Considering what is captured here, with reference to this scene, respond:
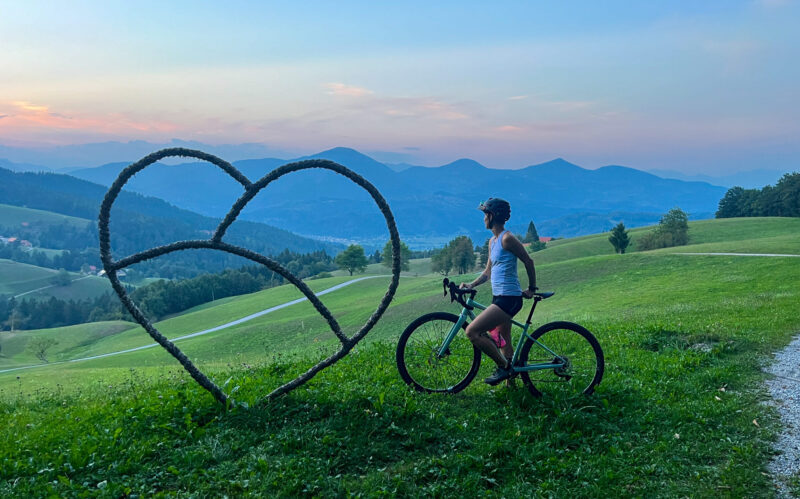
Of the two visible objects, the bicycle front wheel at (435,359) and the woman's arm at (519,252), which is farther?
the bicycle front wheel at (435,359)

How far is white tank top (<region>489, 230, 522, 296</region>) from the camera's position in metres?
8.33

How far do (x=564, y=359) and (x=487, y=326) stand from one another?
1.65m

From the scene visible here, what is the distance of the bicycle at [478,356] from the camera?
870 centimetres

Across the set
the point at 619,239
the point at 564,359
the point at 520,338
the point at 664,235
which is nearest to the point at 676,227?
Result: the point at 664,235

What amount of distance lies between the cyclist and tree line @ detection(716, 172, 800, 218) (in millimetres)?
105036

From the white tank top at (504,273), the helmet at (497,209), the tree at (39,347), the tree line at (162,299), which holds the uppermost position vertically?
the helmet at (497,209)

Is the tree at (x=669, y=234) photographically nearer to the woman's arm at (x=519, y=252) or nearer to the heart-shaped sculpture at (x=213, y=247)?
the woman's arm at (x=519, y=252)

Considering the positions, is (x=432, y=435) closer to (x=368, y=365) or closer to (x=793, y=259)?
(x=368, y=365)

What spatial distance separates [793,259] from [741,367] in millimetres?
31707

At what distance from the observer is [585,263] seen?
50562 mm

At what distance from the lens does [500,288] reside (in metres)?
8.36

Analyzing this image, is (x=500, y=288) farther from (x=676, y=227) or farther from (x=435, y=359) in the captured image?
(x=676, y=227)

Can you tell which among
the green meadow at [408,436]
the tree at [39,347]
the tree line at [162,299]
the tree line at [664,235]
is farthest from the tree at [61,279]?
the green meadow at [408,436]

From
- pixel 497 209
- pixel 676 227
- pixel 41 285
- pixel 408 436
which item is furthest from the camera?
pixel 41 285
